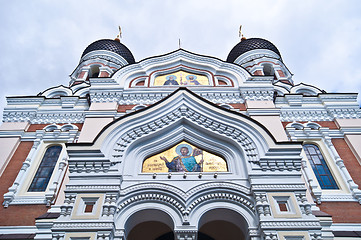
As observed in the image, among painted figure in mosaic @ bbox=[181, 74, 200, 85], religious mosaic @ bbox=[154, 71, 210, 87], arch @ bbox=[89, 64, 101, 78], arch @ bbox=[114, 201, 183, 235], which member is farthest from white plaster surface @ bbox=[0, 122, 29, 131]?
arch @ bbox=[89, 64, 101, 78]

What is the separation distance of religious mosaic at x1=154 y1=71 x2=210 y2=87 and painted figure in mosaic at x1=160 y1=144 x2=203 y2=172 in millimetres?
3889

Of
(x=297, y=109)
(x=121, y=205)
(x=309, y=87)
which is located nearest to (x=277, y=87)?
(x=309, y=87)

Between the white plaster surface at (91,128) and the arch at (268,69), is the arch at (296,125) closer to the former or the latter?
the white plaster surface at (91,128)

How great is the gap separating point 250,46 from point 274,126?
10.3m

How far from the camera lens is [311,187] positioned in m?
8.24

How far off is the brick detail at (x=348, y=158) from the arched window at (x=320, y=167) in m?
0.55

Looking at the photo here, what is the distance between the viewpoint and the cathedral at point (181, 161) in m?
6.51

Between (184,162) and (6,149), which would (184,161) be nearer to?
(184,162)

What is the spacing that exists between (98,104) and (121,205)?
15.4 ft

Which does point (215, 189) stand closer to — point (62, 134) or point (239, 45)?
point (62, 134)

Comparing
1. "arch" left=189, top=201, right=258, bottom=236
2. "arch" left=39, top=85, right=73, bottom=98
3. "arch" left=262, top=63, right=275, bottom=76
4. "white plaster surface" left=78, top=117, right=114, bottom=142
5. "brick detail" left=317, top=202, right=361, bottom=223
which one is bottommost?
"arch" left=189, top=201, right=258, bottom=236

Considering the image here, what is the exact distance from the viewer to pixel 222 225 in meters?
7.89

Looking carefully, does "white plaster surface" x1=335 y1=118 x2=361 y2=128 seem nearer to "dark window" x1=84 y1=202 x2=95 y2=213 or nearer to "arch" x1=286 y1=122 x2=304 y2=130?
"arch" x1=286 y1=122 x2=304 y2=130

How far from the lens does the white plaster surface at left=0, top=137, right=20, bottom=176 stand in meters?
8.95
